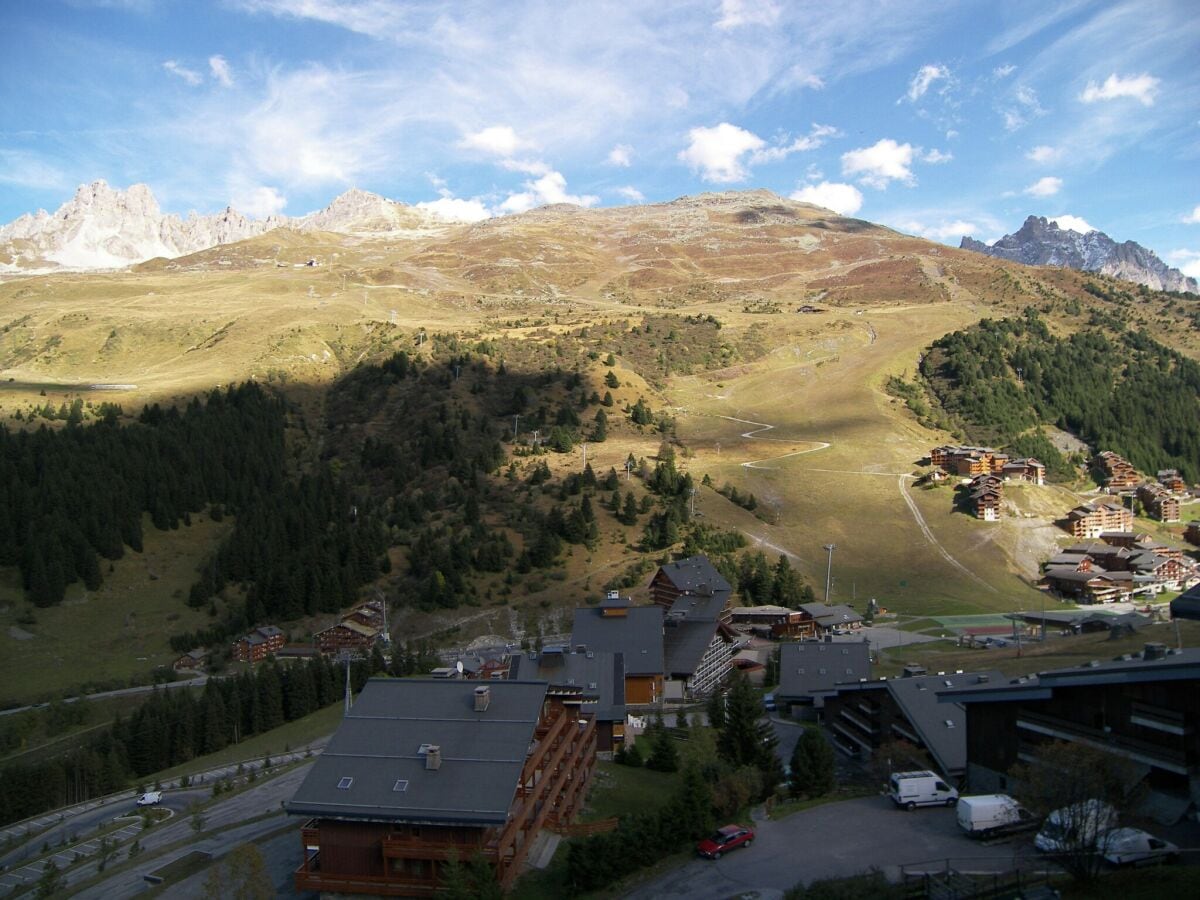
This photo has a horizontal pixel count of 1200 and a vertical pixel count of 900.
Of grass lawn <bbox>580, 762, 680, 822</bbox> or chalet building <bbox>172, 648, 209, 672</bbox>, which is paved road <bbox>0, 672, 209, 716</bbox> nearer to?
chalet building <bbox>172, 648, 209, 672</bbox>

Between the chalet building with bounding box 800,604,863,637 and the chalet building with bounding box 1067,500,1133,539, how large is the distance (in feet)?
136

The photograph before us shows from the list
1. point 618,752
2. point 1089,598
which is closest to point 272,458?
point 618,752

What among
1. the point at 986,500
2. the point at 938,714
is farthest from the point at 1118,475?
the point at 938,714

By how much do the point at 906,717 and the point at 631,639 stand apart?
2230 centimetres

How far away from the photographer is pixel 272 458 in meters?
112

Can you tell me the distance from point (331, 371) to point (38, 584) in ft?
227

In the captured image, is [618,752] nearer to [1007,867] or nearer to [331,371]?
[1007,867]

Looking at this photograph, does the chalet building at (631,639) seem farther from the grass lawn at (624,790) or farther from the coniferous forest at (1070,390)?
the coniferous forest at (1070,390)

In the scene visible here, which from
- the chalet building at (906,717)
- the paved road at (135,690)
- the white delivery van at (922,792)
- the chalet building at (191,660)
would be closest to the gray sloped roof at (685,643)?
the chalet building at (906,717)

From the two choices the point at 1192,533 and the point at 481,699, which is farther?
the point at 1192,533

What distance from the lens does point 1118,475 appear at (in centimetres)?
11994

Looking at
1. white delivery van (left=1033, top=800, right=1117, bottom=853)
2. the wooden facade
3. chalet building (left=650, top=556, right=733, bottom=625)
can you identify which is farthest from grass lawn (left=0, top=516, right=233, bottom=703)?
white delivery van (left=1033, top=800, right=1117, bottom=853)

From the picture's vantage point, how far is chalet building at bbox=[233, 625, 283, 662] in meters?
75.3

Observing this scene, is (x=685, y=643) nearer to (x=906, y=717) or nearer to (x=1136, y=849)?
(x=906, y=717)
